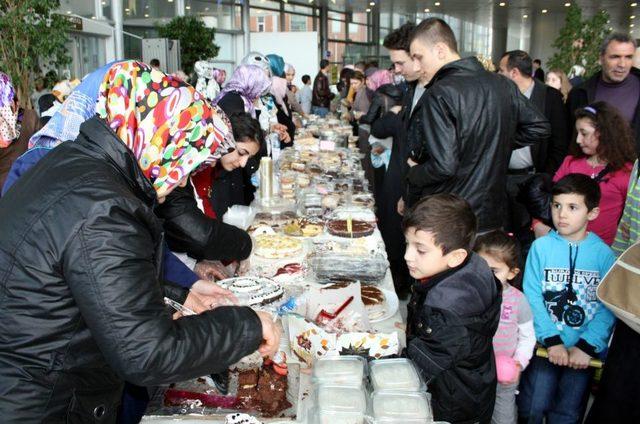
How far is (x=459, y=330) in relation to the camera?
157 cm

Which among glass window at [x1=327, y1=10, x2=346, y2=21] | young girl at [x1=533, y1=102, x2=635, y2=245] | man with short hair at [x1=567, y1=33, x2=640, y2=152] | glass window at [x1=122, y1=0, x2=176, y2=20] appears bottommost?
young girl at [x1=533, y1=102, x2=635, y2=245]

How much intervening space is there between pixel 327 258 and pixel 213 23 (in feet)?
54.1

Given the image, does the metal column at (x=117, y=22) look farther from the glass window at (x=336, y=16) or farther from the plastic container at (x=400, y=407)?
the glass window at (x=336, y=16)

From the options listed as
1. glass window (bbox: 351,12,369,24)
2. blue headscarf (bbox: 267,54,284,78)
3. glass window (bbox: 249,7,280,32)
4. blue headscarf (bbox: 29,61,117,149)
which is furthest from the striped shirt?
glass window (bbox: 351,12,369,24)

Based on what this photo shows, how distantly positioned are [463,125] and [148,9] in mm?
12886

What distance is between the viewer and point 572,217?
7.67 ft

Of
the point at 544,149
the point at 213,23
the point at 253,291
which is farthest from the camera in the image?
the point at 213,23


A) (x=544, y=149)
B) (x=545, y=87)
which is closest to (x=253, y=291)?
(x=544, y=149)

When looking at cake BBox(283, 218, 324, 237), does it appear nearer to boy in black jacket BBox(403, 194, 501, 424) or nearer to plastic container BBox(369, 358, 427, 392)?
boy in black jacket BBox(403, 194, 501, 424)

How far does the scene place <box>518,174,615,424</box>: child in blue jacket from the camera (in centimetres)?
221

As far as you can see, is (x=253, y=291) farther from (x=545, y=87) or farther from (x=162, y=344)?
(x=545, y=87)

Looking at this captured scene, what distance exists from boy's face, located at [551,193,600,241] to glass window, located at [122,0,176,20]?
40.2ft

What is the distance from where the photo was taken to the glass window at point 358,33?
23.8m

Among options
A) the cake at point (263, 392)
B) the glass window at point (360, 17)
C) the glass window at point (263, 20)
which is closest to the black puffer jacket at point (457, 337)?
the cake at point (263, 392)
